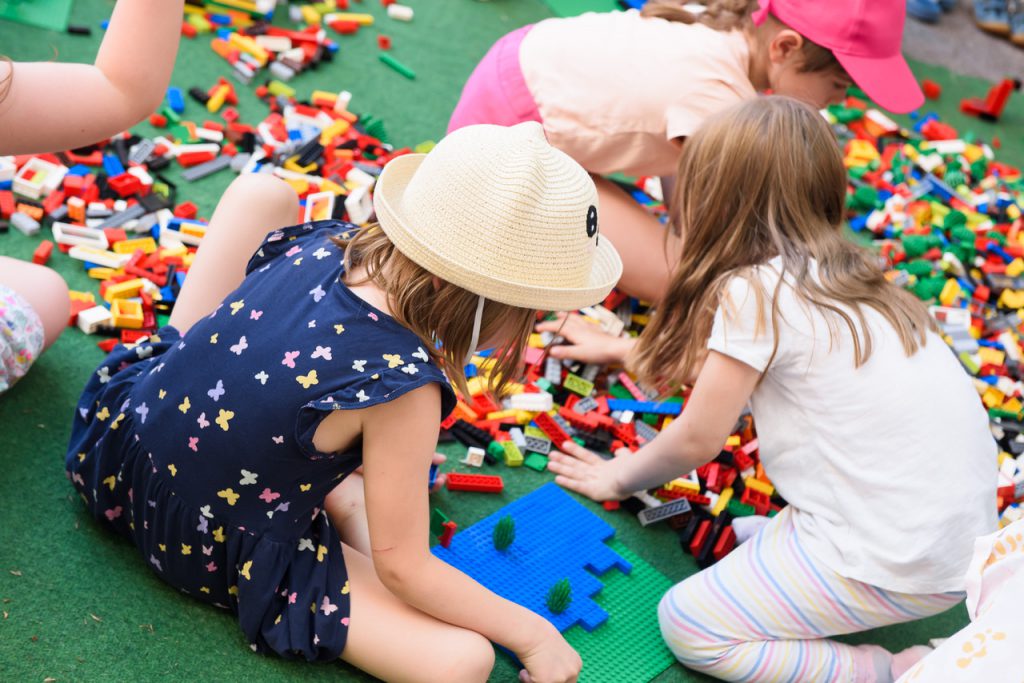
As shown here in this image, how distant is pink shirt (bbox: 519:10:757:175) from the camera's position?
2209 mm

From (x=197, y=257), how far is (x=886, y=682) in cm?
142

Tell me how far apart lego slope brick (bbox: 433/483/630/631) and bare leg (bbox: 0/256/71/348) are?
2.58 feet

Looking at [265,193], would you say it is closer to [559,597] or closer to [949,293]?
[559,597]

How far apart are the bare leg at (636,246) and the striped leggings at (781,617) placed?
0.81 m

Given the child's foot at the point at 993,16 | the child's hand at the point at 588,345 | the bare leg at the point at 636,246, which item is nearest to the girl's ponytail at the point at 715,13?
the bare leg at the point at 636,246

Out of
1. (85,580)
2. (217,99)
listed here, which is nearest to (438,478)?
(85,580)

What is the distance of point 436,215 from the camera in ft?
4.34

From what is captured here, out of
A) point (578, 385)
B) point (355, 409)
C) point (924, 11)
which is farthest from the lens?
point (924, 11)

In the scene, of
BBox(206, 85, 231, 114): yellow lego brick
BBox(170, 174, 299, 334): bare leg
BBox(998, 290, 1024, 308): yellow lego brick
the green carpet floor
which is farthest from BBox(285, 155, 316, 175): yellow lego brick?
BBox(998, 290, 1024, 308): yellow lego brick

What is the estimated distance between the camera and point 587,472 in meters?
2.04

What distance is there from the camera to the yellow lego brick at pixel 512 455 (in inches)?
80.4

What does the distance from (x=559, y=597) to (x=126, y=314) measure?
101cm

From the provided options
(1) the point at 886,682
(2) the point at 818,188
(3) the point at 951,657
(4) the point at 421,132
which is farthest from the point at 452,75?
(3) the point at 951,657

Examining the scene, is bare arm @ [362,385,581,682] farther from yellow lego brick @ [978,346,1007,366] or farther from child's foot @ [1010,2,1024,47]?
child's foot @ [1010,2,1024,47]
